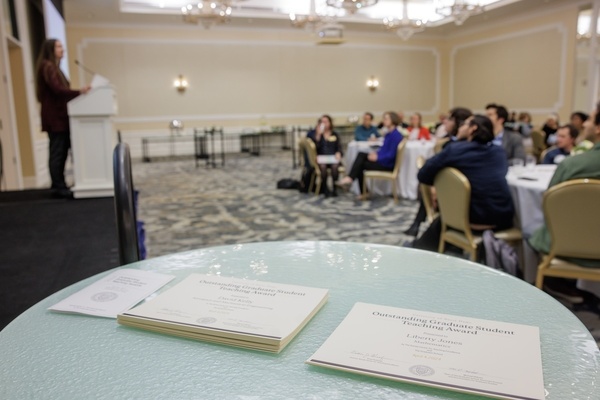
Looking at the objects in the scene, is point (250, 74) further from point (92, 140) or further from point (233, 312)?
point (233, 312)

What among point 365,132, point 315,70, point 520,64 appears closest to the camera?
point 365,132

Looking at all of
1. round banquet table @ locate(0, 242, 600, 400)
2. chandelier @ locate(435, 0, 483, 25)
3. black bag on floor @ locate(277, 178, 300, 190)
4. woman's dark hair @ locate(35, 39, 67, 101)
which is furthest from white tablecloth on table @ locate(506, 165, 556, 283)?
chandelier @ locate(435, 0, 483, 25)

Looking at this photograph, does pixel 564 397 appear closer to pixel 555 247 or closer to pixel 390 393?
pixel 390 393

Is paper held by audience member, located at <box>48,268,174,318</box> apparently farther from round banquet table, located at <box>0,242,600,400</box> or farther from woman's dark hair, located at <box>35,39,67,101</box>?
woman's dark hair, located at <box>35,39,67,101</box>

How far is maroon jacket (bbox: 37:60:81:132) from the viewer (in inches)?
177

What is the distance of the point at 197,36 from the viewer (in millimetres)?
13969

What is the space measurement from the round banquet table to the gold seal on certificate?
2cm

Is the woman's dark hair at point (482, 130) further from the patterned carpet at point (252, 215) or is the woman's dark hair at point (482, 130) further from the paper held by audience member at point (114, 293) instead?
the paper held by audience member at point (114, 293)

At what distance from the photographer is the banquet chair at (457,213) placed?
3.23 meters

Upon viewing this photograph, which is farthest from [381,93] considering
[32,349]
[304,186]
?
[32,349]

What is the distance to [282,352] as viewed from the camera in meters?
0.82

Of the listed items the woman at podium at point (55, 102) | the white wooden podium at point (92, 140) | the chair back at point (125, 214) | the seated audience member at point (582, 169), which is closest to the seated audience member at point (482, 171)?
the seated audience member at point (582, 169)

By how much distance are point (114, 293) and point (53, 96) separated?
4.17 m

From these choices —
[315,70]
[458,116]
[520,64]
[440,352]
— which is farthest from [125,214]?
[520,64]
